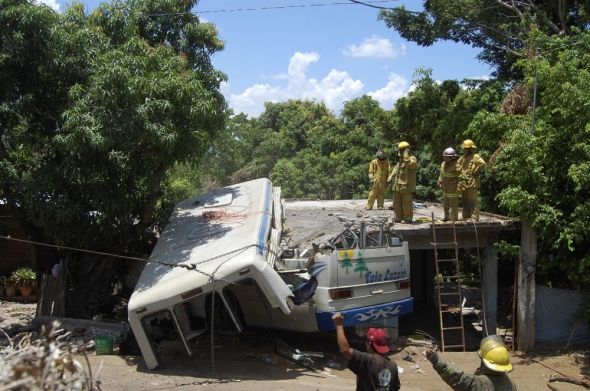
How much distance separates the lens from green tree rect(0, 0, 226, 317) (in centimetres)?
787

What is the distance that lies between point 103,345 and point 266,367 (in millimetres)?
2514

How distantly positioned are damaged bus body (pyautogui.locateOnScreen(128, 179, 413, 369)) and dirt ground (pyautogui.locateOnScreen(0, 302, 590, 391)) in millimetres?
377

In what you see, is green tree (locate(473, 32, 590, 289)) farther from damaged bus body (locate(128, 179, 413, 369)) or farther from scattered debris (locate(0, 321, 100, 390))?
scattered debris (locate(0, 321, 100, 390))

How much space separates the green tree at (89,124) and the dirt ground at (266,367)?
2.12m

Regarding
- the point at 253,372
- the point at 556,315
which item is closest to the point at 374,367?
the point at 253,372

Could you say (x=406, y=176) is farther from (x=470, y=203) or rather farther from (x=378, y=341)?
(x=378, y=341)

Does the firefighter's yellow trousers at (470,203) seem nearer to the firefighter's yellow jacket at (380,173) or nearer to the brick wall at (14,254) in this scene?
the firefighter's yellow jacket at (380,173)

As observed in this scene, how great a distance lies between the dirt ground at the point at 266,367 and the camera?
6.57 meters

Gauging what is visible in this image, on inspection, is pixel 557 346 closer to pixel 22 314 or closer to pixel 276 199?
pixel 276 199

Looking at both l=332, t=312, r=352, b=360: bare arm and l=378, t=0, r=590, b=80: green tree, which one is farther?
l=378, t=0, r=590, b=80: green tree

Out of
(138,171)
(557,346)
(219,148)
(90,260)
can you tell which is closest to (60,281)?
(90,260)

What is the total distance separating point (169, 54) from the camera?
9133mm

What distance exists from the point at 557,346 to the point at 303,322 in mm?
4695

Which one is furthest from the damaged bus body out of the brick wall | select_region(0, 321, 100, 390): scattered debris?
the brick wall
